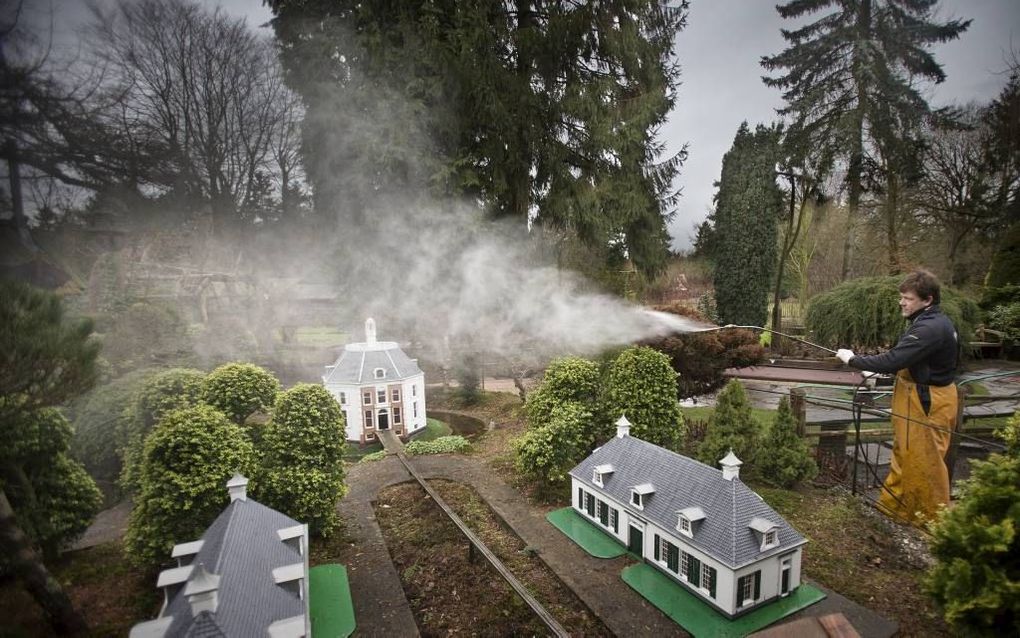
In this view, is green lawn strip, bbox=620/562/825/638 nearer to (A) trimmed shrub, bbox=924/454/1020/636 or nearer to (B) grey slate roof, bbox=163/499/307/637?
(A) trimmed shrub, bbox=924/454/1020/636

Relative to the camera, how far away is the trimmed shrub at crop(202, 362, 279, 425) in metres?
4.50

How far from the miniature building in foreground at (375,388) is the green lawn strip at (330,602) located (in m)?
4.37

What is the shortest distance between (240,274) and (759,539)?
5.46m

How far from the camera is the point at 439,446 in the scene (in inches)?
308

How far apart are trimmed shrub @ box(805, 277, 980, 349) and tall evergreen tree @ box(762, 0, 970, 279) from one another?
2055 mm

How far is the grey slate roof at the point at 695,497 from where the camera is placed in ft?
12.0

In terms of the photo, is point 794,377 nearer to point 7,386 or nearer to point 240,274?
point 240,274

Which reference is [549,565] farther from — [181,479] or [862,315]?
[862,315]

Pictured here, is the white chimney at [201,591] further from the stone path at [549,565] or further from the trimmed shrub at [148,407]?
the stone path at [549,565]

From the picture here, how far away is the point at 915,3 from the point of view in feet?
18.6

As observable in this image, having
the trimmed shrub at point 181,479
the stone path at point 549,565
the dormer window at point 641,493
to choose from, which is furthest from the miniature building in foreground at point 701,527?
the trimmed shrub at point 181,479

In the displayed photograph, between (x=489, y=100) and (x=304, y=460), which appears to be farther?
(x=489, y=100)

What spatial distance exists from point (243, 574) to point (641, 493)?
11.5 ft

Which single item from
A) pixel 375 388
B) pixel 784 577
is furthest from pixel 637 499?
pixel 375 388
